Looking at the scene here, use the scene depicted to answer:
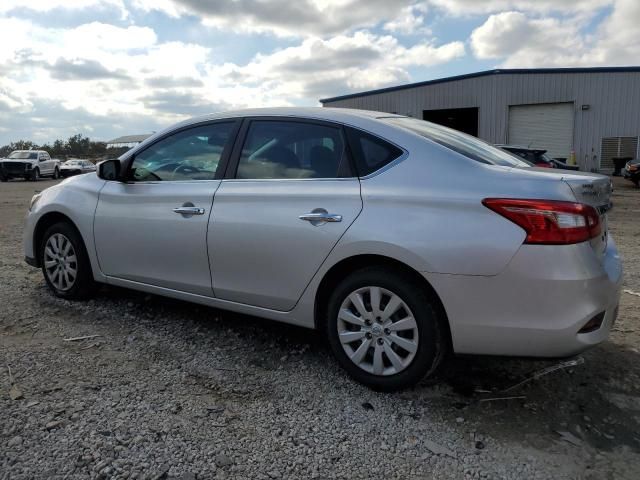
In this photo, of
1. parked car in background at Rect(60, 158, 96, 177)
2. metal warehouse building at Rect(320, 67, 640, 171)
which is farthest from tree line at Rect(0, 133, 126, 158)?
metal warehouse building at Rect(320, 67, 640, 171)

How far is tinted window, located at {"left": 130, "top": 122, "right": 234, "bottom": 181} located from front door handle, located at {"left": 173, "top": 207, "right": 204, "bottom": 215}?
0.24m

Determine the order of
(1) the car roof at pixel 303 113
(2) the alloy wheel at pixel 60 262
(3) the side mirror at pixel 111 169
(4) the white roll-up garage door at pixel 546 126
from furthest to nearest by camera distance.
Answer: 1. (4) the white roll-up garage door at pixel 546 126
2. (2) the alloy wheel at pixel 60 262
3. (3) the side mirror at pixel 111 169
4. (1) the car roof at pixel 303 113

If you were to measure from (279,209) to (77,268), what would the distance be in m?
2.19

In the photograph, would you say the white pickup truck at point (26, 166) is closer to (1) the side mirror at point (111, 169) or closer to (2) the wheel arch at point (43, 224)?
(2) the wheel arch at point (43, 224)

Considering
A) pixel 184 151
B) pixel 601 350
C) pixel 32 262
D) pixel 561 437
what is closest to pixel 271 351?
pixel 184 151

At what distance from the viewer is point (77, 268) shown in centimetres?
452

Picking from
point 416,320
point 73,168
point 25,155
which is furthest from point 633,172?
point 73,168

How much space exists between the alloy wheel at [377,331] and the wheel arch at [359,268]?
137 mm

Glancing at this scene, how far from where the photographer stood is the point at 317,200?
317cm

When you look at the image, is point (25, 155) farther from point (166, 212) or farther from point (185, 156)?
point (166, 212)

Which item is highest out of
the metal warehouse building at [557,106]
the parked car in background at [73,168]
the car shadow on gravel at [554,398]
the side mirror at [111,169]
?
the metal warehouse building at [557,106]

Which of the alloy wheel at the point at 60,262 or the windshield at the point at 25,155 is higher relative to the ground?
the windshield at the point at 25,155

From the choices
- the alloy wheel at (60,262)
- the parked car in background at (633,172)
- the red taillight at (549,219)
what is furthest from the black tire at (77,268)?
the parked car in background at (633,172)

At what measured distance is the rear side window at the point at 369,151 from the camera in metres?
3.10
